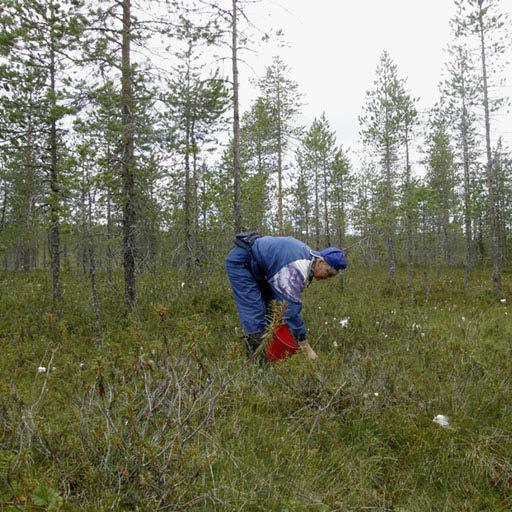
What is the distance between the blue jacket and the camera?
13.6 feet

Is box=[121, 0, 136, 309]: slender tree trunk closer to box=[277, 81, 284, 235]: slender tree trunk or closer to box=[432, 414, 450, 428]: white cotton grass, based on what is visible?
box=[432, 414, 450, 428]: white cotton grass

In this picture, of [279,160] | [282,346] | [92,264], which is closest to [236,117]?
[92,264]

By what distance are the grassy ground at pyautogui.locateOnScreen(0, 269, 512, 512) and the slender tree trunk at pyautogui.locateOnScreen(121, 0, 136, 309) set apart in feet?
9.50

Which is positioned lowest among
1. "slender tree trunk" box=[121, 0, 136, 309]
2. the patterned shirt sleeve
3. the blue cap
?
the patterned shirt sleeve

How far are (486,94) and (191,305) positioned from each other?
15.7 meters

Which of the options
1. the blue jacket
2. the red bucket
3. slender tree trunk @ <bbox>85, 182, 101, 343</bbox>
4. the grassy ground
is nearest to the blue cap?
the blue jacket

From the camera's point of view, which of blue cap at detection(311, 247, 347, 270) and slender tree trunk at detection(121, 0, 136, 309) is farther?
slender tree trunk at detection(121, 0, 136, 309)

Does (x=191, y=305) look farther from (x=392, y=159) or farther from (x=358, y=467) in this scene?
(x=392, y=159)

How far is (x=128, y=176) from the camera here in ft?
26.6

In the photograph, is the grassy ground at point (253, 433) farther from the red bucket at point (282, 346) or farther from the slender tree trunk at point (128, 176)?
the slender tree trunk at point (128, 176)

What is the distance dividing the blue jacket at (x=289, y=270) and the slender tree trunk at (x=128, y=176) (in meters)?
4.27

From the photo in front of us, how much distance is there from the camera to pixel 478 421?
342 cm

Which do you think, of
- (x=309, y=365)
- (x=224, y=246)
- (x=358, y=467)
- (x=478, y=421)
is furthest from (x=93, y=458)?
(x=224, y=246)

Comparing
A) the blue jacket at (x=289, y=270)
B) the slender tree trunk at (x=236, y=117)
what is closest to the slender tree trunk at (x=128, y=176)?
the slender tree trunk at (x=236, y=117)
